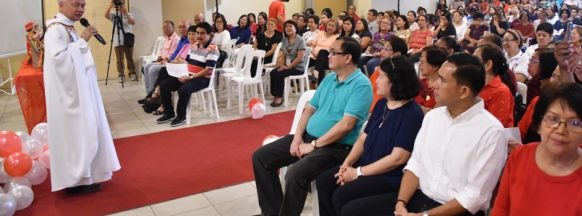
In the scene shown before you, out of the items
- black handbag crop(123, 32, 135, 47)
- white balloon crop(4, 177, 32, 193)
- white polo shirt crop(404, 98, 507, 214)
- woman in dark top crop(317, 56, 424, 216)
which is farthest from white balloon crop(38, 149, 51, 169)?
black handbag crop(123, 32, 135, 47)

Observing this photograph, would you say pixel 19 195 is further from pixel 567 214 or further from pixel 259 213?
pixel 567 214

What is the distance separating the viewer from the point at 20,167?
10.3ft

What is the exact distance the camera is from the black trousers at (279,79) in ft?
19.5

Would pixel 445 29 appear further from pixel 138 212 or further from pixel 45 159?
pixel 45 159

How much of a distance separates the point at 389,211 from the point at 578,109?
2.78ft

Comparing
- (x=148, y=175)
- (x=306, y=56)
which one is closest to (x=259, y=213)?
(x=148, y=175)

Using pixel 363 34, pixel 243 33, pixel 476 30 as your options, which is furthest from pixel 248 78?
pixel 476 30

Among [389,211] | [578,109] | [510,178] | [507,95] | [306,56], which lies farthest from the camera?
[306,56]

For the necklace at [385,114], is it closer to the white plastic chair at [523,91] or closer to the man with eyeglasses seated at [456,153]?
the man with eyeglasses seated at [456,153]

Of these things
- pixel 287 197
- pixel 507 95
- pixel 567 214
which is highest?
pixel 507 95

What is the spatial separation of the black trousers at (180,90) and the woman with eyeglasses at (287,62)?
1028 mm

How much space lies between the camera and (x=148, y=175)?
371cm

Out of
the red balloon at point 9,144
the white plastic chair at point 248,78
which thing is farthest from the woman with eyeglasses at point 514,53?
the red balloon at point 9,144

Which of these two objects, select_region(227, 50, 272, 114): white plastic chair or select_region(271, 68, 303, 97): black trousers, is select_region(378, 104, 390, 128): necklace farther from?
select_region(271, 68, 303, 97): black trousers
